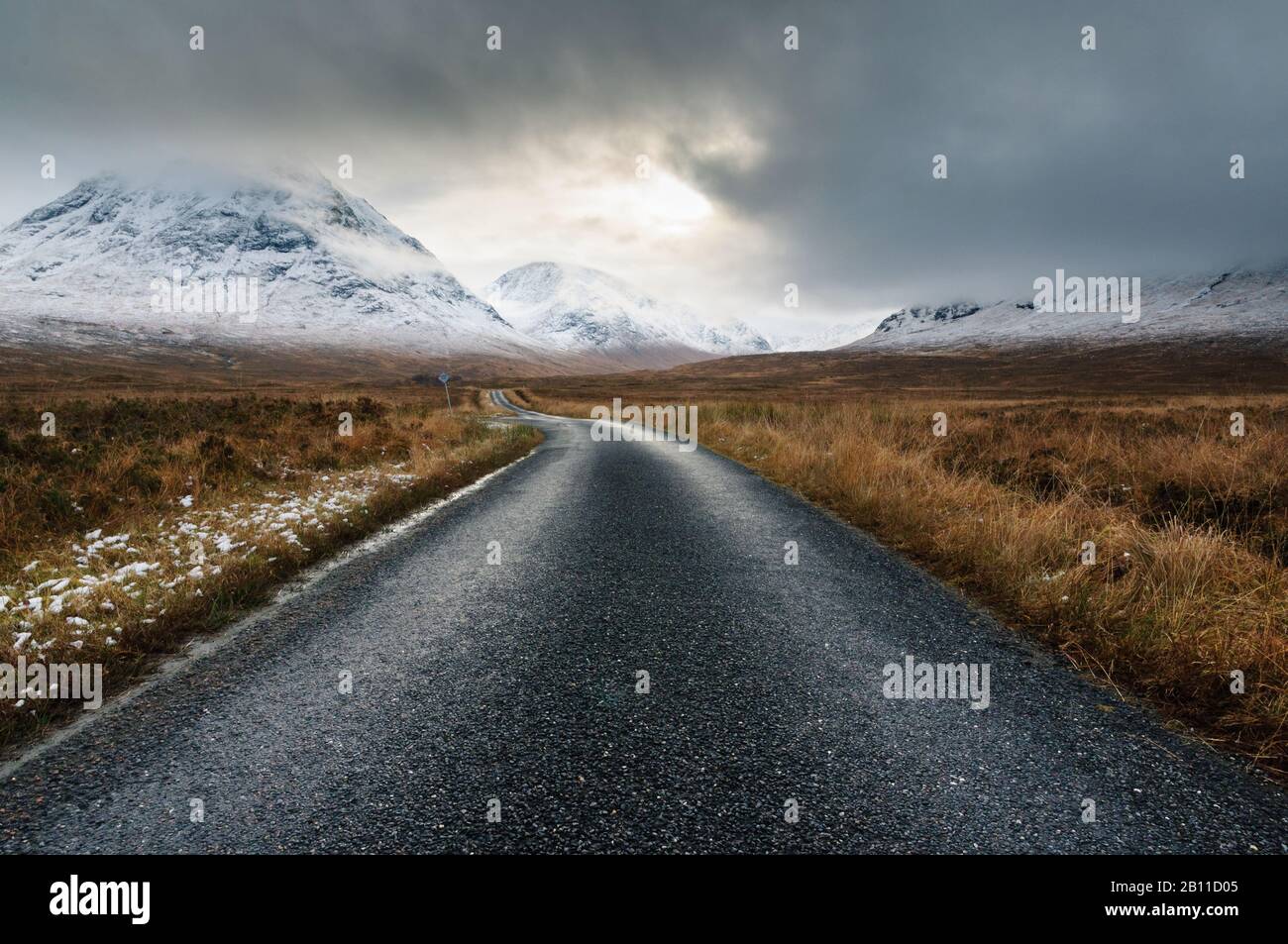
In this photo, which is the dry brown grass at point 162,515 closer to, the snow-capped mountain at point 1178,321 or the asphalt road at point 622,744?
the asphalt road at point 622,744

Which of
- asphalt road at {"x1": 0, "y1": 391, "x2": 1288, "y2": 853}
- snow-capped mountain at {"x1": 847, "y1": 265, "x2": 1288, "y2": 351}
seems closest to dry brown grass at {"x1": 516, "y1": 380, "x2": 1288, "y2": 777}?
asphalt road at {"x1": 0, "y1": 391, "x2": 1288, "y2": 853}

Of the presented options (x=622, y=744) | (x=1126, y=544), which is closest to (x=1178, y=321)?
(x=1126, y=544)

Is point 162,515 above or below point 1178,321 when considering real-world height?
below

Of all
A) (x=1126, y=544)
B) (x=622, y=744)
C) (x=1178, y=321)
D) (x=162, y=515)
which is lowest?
(x=622, y=744)

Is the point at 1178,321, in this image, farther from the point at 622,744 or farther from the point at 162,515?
the point at 162,515

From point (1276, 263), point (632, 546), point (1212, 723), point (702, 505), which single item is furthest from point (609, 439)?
point (1276, 263)

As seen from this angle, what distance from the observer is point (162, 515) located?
7.44 m

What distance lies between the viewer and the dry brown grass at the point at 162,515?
13.3ft

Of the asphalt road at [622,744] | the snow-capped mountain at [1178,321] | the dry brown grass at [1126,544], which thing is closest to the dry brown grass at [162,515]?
the asphalt road at [622,744]

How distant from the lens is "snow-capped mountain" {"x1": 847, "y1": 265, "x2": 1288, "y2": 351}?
13088cm

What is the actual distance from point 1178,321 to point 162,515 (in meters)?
212

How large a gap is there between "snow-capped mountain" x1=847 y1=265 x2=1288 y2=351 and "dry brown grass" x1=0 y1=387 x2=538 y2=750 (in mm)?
166395
